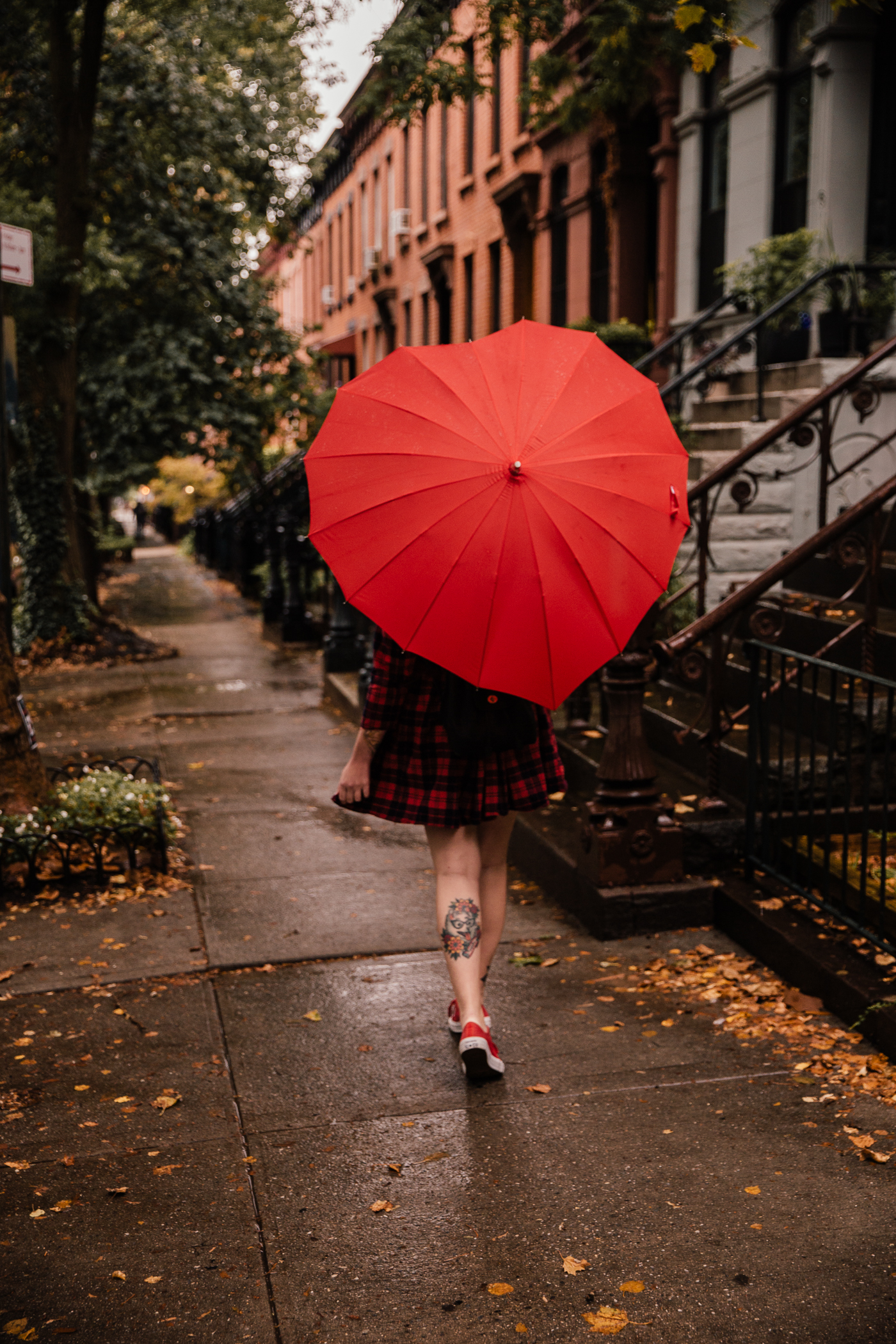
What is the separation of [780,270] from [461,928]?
8.19m

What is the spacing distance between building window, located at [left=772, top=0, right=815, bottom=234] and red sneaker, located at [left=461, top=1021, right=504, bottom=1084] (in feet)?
30.7

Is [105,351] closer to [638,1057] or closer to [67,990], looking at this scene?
[67,990]

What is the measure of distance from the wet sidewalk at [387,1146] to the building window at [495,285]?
17.8 metres

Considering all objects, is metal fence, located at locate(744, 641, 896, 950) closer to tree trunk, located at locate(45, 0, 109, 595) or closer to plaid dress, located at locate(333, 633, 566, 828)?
plaid dress, located at locate(333, 633, 566, 828)

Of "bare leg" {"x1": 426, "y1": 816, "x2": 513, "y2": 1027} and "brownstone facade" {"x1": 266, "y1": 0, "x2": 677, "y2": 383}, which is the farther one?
"brownstone facade" {"x1": 266, "y1": 0, "x2": 677, "y2": 383}

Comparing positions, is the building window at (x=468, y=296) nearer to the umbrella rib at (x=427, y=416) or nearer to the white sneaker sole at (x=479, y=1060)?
the umbrella rib at (x=427, y=416)

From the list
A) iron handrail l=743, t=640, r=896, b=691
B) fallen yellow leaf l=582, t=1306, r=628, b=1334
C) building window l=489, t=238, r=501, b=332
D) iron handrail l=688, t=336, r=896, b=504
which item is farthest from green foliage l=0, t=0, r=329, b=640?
fallen yellow leaf l=582, t=1306, r=628, b=1334

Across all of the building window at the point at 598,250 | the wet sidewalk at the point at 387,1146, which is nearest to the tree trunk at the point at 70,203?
the building window at the point at 598,250

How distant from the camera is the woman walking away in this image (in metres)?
3.77

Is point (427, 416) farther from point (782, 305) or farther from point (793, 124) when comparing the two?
point (793, 124)

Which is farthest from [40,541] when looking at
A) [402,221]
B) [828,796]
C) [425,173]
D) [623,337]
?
[402,221]

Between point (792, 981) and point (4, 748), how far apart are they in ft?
12.5

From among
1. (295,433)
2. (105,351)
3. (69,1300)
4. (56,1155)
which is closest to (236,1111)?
(56,1155)

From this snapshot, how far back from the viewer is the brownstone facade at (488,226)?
50.8 feet
